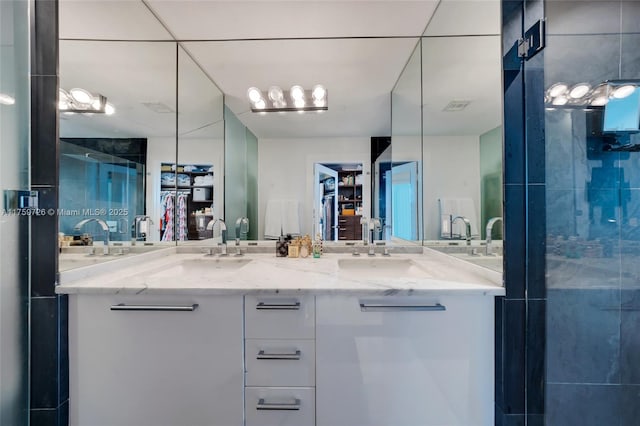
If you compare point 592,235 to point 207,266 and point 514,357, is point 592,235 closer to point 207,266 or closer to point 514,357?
point 514,357

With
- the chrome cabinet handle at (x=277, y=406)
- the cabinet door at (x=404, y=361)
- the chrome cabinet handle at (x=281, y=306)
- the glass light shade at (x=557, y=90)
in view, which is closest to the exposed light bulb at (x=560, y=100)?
the glass light shade at (x=557, y=90)

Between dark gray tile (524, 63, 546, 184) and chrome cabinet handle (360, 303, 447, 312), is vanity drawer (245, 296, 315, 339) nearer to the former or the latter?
chrome cabinet handle (360, 303, 447, 312)

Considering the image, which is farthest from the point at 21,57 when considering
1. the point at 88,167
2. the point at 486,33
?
the point at 486,33

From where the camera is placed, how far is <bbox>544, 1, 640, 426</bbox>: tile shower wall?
982mm

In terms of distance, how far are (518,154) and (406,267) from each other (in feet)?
2.87

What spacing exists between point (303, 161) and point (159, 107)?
0.99m

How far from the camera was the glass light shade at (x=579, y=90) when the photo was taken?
100 centimetres

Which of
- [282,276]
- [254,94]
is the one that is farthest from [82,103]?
[282,276]

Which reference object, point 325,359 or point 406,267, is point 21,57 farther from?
point 406,267

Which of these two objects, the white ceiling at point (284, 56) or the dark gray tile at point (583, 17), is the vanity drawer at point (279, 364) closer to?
the white ceiling at point (284, 56)

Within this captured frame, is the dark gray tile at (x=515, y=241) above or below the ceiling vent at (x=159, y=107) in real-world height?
below

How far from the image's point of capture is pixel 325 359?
0.95 meters

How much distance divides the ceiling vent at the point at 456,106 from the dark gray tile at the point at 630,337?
1103 mm

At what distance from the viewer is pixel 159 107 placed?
1.54m
